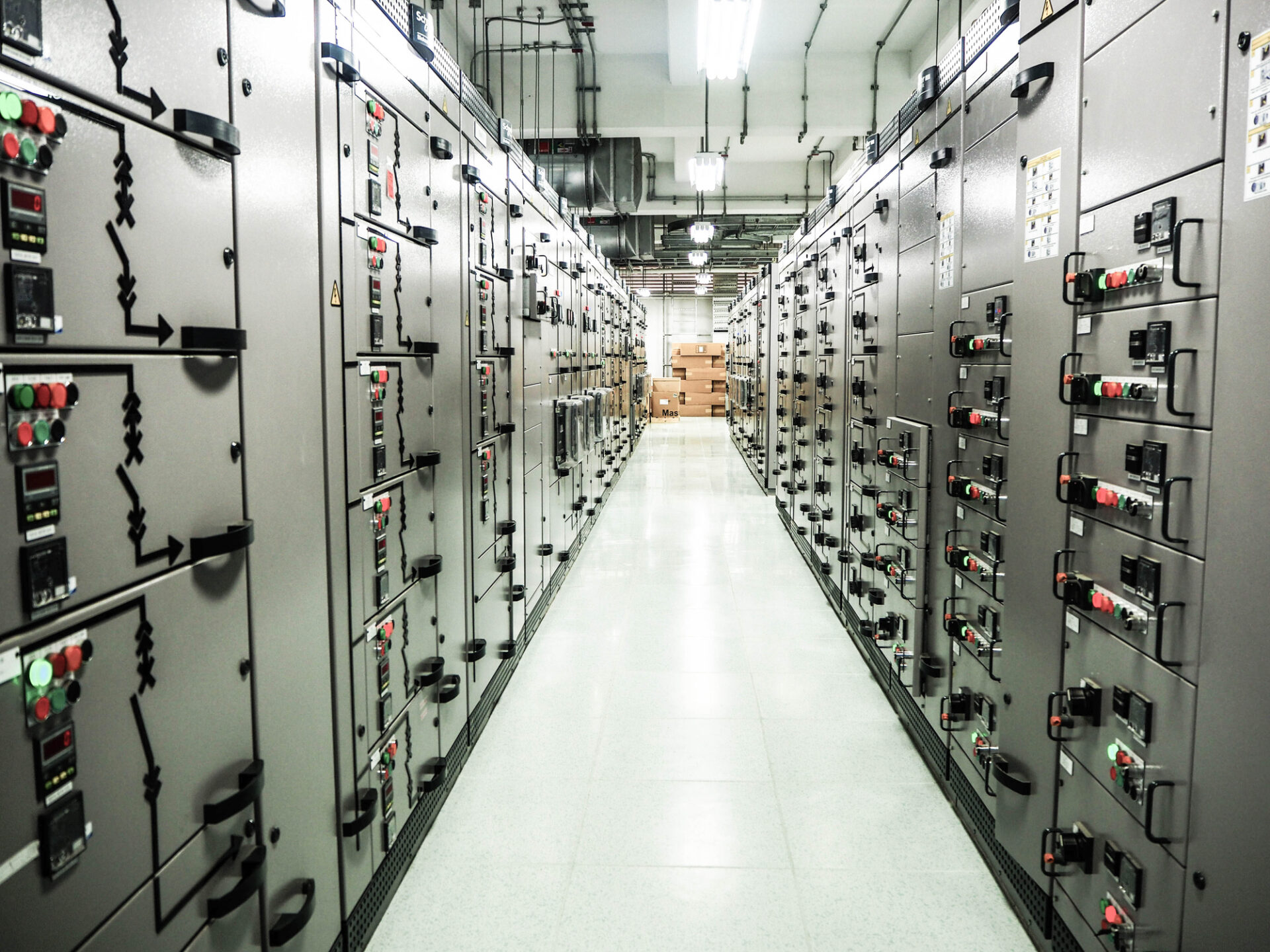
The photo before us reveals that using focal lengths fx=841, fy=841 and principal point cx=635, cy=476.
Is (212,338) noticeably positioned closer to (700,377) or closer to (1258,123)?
(1258,123)

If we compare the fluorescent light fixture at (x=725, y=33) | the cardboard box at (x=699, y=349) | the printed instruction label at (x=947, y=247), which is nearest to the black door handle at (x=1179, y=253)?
the printed instruction label at (x=947, y=247)

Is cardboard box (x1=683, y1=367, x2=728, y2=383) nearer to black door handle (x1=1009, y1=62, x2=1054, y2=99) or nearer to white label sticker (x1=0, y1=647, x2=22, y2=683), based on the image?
black door handle (x1=1009, y1=62, x2=1054, y2=99)

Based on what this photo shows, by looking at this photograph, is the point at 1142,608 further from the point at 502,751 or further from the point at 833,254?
the point at 833,254

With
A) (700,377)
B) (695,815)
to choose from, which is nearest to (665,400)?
(700,377)

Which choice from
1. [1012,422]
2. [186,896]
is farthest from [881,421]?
[186,896]

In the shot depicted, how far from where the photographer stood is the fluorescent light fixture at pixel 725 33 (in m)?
4.39

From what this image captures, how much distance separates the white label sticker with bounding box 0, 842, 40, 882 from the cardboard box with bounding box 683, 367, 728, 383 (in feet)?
79.8

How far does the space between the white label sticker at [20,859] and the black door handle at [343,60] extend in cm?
110

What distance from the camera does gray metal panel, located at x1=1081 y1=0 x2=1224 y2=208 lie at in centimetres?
170

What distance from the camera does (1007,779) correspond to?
2604 mm

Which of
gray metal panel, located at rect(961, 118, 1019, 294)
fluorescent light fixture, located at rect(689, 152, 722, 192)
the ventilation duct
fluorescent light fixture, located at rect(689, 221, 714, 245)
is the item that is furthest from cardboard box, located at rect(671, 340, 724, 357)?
gray metal panel, located at rect(961, 118, 1019, 294)

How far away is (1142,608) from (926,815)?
160 cm

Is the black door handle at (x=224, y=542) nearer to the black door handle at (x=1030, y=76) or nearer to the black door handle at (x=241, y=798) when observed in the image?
the black door handle at (x=241, y=798)

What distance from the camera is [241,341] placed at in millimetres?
1688
